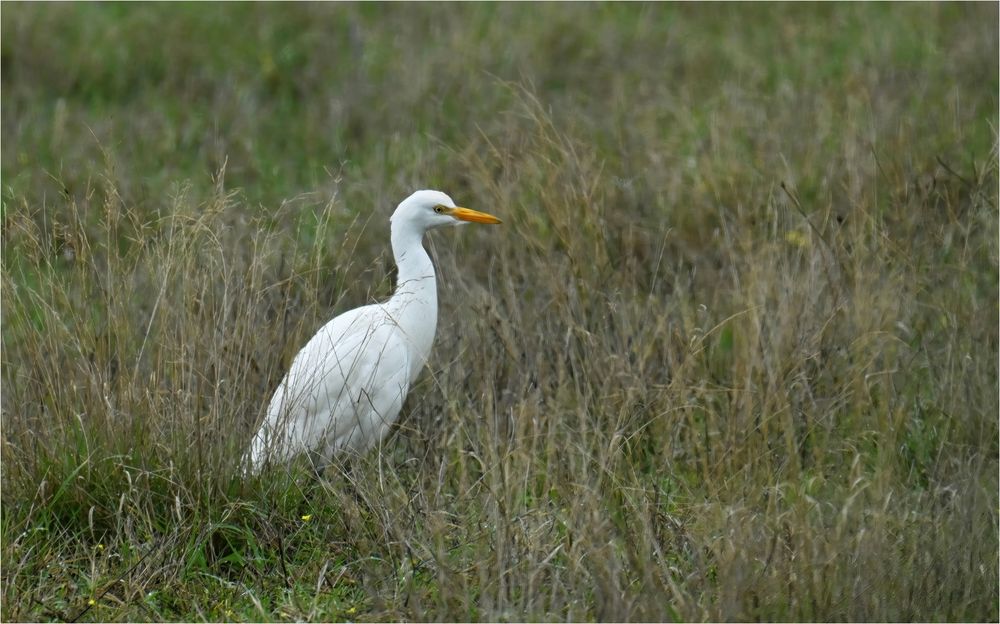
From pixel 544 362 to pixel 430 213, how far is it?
0.58 metres

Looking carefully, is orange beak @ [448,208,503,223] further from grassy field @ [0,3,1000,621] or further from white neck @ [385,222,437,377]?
grassy field @ [0,3,1000,621]

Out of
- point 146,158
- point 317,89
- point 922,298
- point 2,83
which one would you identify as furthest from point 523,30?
point 922,298

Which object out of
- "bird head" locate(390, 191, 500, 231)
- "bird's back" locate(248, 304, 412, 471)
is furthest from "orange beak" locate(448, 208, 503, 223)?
"bird's back" locate(248, 304, 412, 471)

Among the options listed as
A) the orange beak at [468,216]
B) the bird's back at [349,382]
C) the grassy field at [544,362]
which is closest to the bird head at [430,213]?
the orange beak at [468,216]

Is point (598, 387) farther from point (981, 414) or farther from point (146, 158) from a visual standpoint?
point (146, 158)

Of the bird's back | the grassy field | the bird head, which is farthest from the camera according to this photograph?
the bird head

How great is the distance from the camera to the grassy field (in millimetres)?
2859

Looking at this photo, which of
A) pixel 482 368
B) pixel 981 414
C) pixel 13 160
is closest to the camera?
pixel 981 414

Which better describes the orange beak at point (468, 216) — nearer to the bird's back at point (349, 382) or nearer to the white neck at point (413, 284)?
the white neck at point (413, 284)

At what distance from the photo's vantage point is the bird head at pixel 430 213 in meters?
3.84

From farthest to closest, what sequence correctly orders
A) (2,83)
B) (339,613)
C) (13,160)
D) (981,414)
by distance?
(2,83)
(13,160)
(981,414)
(339,613)

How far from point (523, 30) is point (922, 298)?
3558 millimetres

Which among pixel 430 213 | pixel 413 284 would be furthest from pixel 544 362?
pixel 430 213

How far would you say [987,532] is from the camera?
297cm
